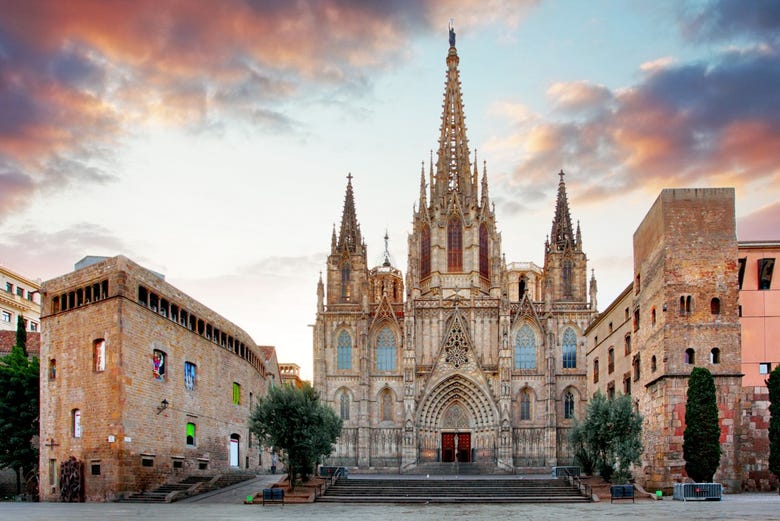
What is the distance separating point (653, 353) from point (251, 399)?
28503mm

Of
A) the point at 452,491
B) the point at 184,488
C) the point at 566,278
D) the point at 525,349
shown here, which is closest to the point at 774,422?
the point at 452,491

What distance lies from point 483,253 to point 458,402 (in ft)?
43.7

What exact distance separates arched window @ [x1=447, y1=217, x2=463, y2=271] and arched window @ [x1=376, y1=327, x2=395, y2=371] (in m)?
8.05

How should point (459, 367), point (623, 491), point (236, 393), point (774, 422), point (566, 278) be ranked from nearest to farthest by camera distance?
point (623, 491)
point (774, 422)
point (236, 393)
point (459, 367)
point (566, 278)

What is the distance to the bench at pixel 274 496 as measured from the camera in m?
37.5

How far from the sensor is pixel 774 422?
37.4 metres

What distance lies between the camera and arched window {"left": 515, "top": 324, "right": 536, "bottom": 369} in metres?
71.6

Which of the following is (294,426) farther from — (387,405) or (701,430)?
(387,405)

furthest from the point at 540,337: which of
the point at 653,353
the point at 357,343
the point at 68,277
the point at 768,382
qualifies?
the point at 68,277

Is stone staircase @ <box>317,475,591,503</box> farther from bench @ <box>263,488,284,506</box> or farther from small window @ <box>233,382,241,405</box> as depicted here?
small window @ <box>233,382,241,405</box>

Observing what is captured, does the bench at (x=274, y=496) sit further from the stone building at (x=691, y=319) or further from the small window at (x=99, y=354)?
the stone building at (x=691, y=319)

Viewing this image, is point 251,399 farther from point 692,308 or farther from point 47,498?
Result: point 692,308

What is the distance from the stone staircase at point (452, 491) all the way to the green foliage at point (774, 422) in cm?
775

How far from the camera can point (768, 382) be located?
125 ft
